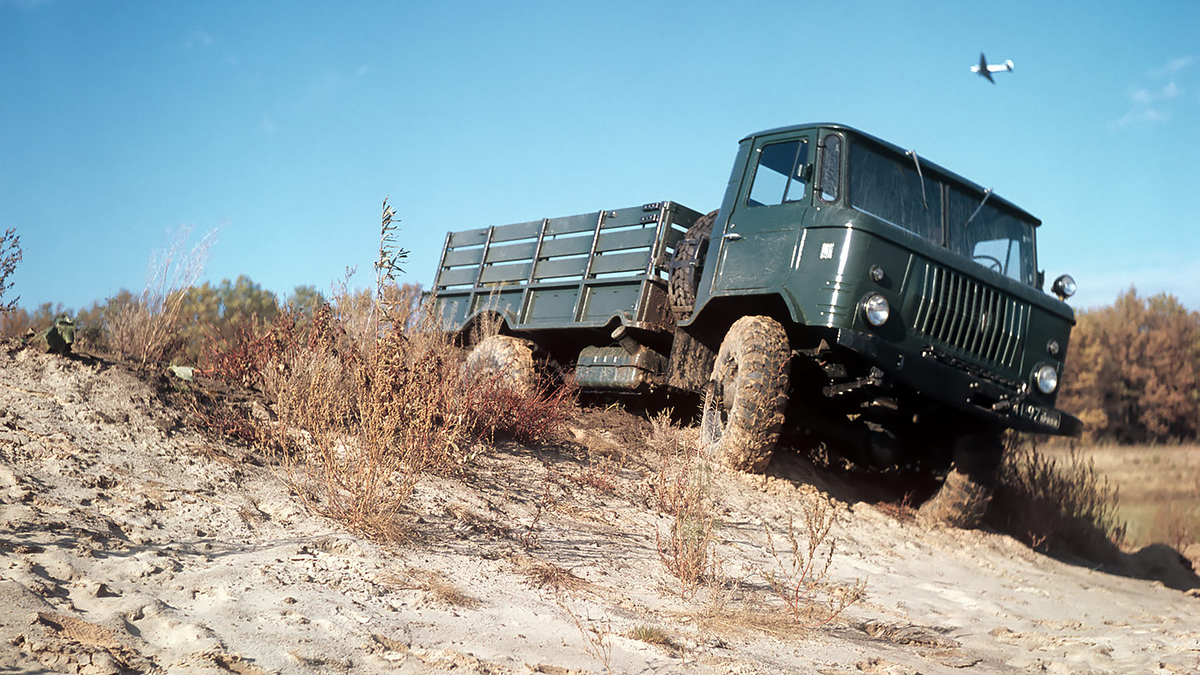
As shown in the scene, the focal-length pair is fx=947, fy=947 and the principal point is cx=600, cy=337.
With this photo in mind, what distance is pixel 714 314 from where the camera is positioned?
328 inches

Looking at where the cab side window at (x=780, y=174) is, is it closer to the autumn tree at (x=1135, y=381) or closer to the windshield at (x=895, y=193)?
the windshield at (x=895, y=193)

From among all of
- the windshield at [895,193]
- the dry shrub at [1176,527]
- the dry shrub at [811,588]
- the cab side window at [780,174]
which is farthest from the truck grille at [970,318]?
the dry shrub at [1176,527]

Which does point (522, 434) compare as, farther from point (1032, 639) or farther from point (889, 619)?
point (1032, 639)

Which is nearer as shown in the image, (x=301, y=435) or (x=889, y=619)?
(x=889, y=619)

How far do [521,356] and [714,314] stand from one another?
225 centimetres

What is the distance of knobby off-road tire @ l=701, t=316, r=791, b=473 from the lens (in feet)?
24.4

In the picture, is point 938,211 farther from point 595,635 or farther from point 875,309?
point 595,635

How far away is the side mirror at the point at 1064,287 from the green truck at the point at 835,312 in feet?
0.05

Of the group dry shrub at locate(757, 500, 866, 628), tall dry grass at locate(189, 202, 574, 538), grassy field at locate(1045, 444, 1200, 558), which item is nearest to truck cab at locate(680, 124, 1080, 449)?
dry shrub at locate(757, 500, 866, 628)

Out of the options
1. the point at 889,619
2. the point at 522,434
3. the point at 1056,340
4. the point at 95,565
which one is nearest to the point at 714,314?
the point at 522,434

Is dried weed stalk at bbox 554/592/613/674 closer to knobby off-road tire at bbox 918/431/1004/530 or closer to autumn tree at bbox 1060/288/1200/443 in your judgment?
knobby off-road tire at bbox 918/431/1004/530

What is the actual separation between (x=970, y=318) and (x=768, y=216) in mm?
1805

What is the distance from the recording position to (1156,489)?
1595 cm

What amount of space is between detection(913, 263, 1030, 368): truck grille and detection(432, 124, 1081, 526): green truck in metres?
0.02
